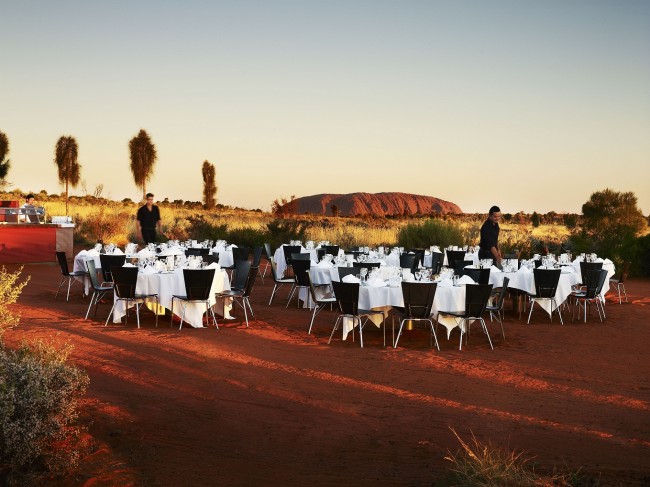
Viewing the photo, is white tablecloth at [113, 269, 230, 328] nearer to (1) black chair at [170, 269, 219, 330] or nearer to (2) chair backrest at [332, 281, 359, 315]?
(1) black chair at [170, 269, 219, 330]

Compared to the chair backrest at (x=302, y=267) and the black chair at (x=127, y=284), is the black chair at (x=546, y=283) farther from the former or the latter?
the black chair at (x=127, y=284)

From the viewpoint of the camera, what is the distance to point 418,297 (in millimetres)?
9820

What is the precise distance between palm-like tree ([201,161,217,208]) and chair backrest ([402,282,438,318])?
44.3 m

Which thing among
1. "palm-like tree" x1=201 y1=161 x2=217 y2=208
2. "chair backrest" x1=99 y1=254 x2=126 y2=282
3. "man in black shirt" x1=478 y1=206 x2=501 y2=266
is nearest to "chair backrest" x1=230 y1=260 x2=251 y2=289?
"chair backrest" x1=99 y1=254 x2=126 y2=282

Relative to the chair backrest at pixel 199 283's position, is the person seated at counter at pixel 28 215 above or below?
above

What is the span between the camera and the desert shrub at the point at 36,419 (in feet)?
18.1

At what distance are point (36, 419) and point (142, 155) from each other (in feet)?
113

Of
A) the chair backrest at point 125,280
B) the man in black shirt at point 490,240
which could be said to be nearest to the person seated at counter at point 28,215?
the chair backrest at point 125,280

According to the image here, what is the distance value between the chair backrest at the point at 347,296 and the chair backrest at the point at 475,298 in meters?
1.46

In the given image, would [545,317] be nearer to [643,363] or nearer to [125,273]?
[643,363]

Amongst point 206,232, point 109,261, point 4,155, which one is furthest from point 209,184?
point 109,261

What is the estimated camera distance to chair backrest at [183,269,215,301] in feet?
35.9

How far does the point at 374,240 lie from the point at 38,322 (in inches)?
680

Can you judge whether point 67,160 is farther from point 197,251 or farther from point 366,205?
point 366,205
